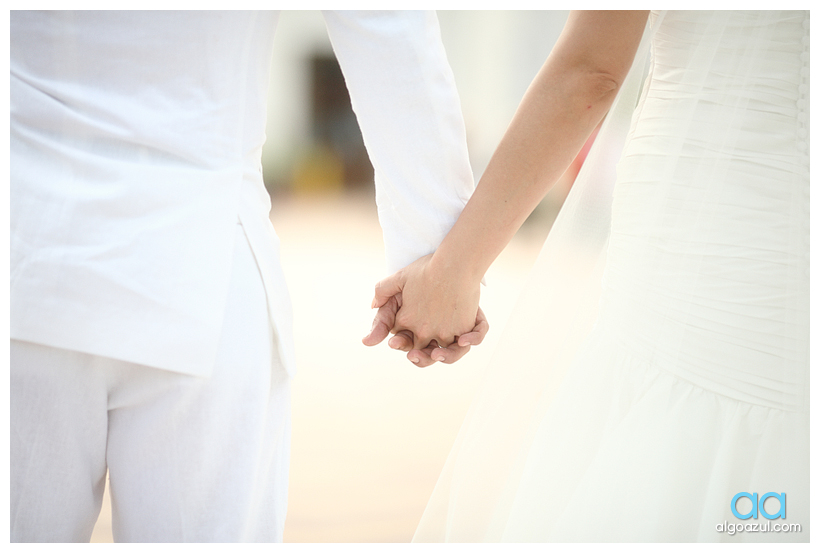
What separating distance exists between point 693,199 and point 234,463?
0.74 meters

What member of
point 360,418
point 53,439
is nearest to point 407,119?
point 53,439

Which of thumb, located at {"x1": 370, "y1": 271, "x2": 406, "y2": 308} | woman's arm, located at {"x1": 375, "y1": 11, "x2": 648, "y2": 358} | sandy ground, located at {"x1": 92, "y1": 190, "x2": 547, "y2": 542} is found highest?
woman's arm, located at {"x1": 375, "y1": 11, "x2": 648, "y2": 358}

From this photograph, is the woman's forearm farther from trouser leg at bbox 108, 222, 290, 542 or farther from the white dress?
trouser leg at bbox 108, 222, 290, 542

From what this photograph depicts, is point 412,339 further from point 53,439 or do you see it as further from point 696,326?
point 53,439

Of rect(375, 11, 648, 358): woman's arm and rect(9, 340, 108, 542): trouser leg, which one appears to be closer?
rect(9, 340, 108, 542): trouser leg

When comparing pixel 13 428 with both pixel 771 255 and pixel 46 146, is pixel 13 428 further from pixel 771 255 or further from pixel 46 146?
pixel 771 255

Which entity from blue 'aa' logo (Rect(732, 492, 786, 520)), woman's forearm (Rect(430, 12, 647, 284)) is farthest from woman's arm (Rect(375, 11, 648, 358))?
blue 'aa' logo (Rect(732, 492, 786, 520))

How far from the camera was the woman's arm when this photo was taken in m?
1.03

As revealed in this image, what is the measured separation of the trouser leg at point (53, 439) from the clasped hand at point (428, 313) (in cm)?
58

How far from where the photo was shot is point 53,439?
794 mm

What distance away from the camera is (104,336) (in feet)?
2.50

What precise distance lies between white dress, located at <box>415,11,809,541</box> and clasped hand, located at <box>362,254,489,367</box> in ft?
0.78

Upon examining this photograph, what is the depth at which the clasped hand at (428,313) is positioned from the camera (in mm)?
1227

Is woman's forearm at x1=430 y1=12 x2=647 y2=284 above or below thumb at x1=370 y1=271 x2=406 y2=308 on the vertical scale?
above
